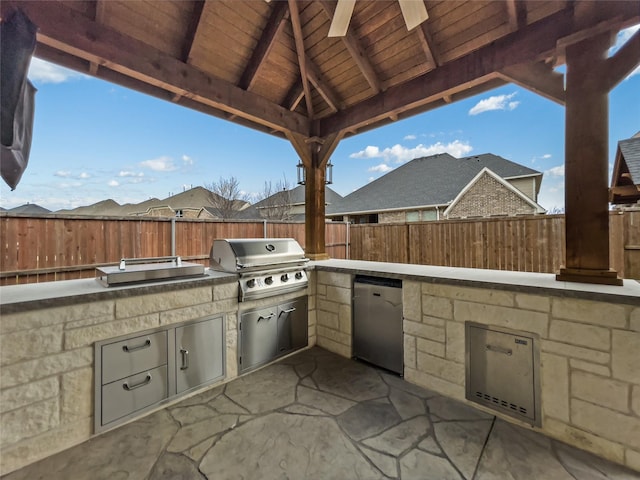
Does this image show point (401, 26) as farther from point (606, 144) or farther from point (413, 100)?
point (606, 144)

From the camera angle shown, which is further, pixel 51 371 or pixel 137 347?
pixel 137 347

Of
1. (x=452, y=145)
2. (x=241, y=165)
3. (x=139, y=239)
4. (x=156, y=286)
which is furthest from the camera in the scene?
(x=452, y=145)

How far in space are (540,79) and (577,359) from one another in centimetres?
215

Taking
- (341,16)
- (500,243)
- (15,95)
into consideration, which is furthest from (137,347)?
(500,243)

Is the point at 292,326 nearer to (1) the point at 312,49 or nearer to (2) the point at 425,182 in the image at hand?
(1) the point at 312,49

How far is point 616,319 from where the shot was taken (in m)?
1.56

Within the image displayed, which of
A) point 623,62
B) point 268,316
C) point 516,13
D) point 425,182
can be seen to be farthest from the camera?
point 425,182

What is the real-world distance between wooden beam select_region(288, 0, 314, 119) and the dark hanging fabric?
2.04m

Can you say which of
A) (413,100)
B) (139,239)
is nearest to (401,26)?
(413,100)

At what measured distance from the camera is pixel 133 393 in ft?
6.24

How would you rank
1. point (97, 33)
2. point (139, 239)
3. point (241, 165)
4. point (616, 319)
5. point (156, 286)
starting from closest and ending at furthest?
point (616, 319) → point (156, 286) → point (97, 33) → point (139, 239) → point (241, 165)

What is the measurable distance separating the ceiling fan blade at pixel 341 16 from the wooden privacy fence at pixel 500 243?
4.73m

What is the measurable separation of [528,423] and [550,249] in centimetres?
409

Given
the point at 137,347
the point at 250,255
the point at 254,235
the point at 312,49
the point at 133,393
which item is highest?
the point at 312,49
